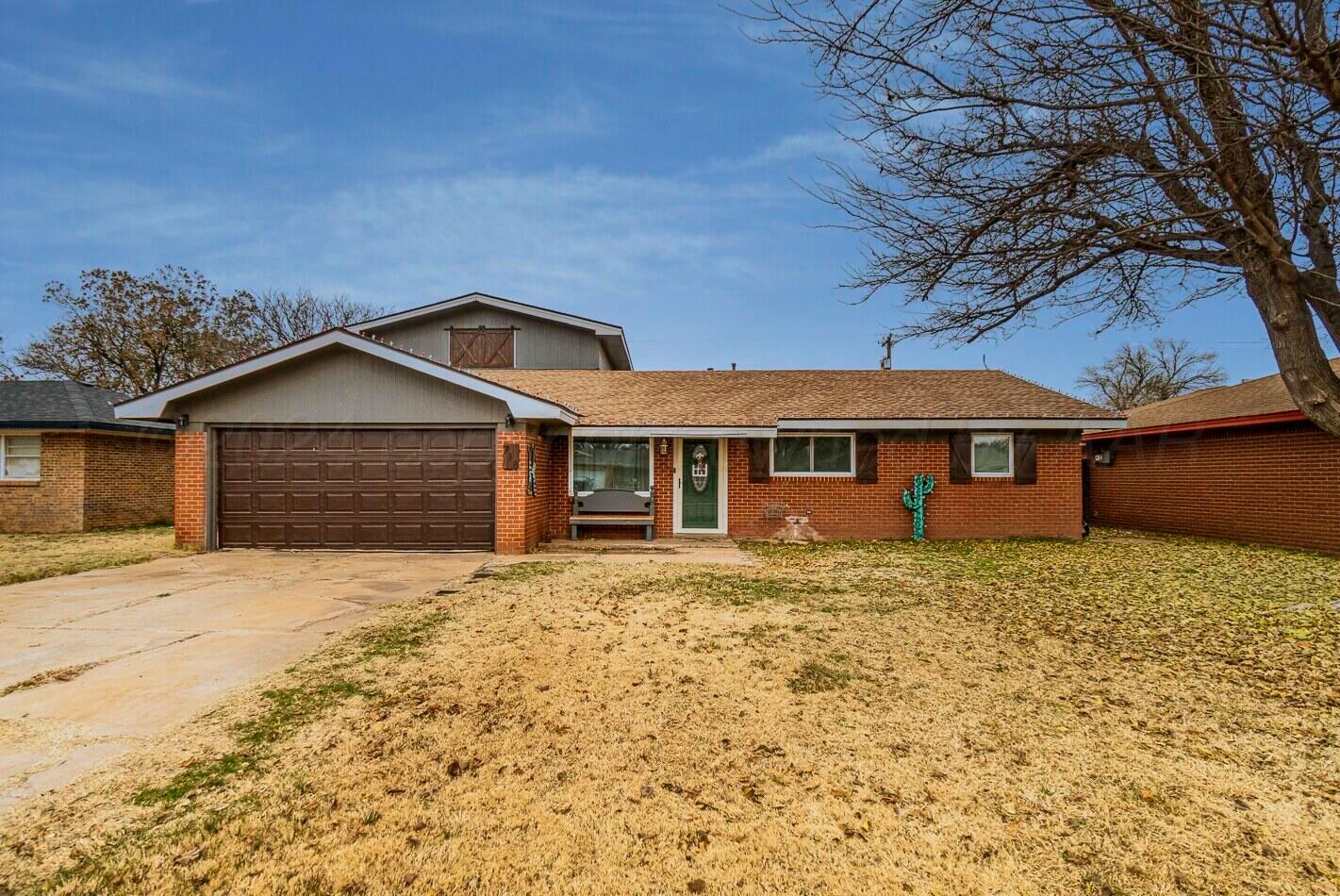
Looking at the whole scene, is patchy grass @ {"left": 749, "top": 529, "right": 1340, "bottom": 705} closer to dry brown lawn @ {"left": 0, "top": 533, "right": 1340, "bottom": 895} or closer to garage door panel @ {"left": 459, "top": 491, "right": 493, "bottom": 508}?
dry brown lawn @ {"left": 0, "top": 533, "right": 1340, "bottom": 895}

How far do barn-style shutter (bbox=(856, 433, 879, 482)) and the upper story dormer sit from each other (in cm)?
733

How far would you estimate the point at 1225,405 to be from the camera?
512 inches

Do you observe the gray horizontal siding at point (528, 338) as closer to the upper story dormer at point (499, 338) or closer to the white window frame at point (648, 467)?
the upper story dormer at point (499, 338)

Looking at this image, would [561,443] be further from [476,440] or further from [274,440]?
[274,440]

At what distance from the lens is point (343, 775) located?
113 inches

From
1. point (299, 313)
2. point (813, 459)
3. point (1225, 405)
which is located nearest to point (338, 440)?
point (813, 459)

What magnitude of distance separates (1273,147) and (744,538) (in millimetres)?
9231

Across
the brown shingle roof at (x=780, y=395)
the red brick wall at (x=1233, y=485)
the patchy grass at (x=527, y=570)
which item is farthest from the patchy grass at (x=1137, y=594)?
the patchy grass at (x=527, y=570)

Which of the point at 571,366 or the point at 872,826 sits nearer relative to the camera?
the point at 872,826

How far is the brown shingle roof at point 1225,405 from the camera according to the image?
11.5 m

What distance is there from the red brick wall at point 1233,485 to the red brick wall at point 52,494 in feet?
79.5

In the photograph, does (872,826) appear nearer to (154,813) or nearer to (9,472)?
(154,813)

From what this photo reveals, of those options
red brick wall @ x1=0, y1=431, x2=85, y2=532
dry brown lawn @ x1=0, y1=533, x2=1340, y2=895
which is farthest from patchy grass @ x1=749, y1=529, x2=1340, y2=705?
red brick wall @ x1=0, y1=431, x2=85, y2=532

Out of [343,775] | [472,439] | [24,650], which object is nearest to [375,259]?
[472,439]
